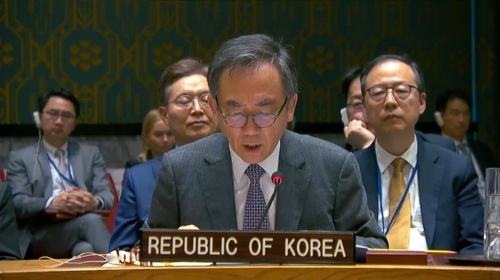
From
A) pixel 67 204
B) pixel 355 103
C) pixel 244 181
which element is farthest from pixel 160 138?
pixel 244 181

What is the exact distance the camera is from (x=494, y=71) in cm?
723

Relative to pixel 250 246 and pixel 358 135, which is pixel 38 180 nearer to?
pixel 358 135

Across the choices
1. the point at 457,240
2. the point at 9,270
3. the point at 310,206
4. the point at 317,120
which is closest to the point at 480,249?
the point at 457,240

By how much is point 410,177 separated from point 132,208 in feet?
3.87

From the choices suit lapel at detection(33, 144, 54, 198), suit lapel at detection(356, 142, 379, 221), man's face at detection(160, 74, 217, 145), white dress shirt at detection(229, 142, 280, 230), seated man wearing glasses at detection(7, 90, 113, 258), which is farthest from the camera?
suit lapel at detection(33, 144, 54, 198)

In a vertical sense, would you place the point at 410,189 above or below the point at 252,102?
below

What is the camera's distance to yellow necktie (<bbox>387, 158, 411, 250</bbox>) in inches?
137

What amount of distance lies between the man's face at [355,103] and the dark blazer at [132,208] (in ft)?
4.42

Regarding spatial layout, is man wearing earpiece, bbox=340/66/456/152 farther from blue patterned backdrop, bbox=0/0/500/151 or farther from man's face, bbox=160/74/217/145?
blue patterned backdrop, bbox=0/0/500/151

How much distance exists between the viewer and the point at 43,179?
18.4 feet

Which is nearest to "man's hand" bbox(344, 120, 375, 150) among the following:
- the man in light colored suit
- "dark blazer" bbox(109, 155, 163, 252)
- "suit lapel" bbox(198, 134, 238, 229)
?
"dark blazer" bbox(109, 155, 163, 252)

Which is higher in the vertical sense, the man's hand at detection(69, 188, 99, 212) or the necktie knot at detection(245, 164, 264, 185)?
the necktie knot at detection(245, 164, 264, 185)

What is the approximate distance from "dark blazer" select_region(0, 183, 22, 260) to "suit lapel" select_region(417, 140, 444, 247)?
1.67 metres

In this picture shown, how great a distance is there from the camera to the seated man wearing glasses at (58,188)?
5.21 metres
